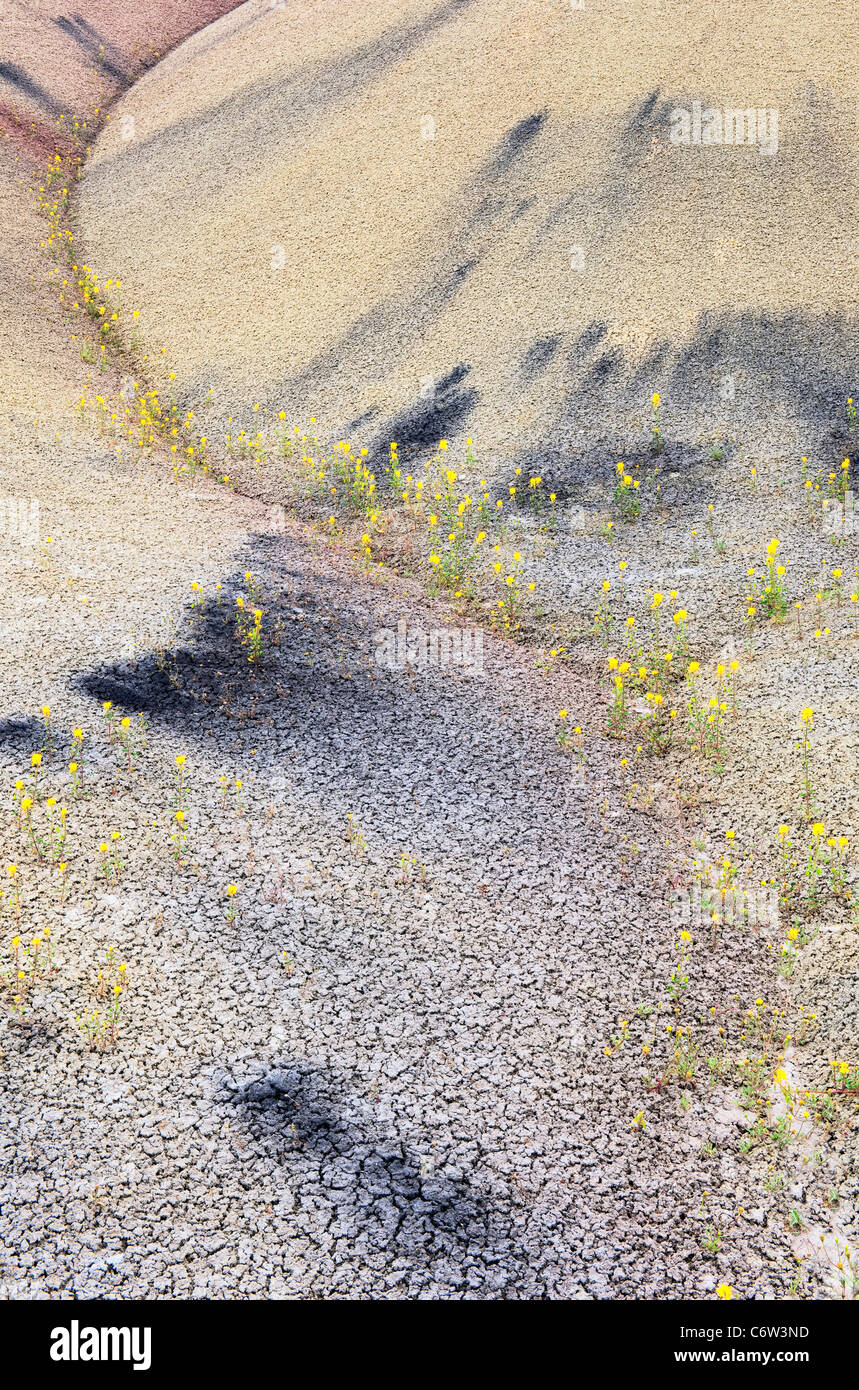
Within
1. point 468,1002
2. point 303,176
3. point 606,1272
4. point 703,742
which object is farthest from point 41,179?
point 606,1272

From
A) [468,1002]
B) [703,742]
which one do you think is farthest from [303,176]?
[468,1002]

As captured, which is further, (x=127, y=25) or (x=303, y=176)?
(x=127, y=25)

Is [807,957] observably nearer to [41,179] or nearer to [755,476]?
[755,476]

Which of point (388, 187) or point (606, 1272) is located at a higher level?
point (388, 187)

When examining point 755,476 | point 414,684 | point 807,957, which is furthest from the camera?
point 755,476

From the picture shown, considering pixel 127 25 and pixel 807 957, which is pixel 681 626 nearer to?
pixel 807 957

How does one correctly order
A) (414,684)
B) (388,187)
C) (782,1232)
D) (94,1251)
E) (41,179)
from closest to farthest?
(94,1251) < (782,1232) < (414,684) < (388,187) < (41,179)

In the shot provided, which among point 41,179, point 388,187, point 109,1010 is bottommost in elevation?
point 109,1010
